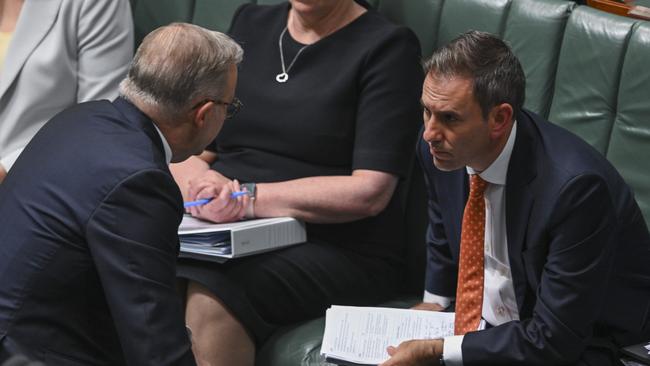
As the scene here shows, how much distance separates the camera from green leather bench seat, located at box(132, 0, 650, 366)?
7.73 ft

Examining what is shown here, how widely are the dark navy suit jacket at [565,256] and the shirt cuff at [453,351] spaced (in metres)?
0.02

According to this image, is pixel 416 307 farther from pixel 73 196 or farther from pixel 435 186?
pixel 73 196

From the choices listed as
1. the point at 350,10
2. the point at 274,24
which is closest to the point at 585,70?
the point at 350,10

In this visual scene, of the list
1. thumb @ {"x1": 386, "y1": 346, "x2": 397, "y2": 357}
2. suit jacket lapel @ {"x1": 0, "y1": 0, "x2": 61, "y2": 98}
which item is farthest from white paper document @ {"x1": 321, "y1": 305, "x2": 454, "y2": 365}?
suit jacket lapel @ {"x1": 0, "y1": 0, "x2": 61, "y2": 98}

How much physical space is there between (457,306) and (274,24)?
971mm

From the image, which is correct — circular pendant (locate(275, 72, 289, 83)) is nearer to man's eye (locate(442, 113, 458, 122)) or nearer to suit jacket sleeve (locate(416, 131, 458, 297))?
suit jacket sleeve (locate(416, 131, 458, 297))

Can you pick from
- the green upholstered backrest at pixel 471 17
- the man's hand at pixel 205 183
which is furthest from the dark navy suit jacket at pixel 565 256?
the man's hand at pixel 205 183

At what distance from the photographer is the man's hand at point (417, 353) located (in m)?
2.05

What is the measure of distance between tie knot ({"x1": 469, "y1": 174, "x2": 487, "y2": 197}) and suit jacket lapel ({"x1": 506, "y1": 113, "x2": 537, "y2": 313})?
8cm

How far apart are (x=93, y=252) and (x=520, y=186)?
32.2 inches

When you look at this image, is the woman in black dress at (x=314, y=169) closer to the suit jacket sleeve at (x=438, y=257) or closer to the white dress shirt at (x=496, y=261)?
the suit jacket sleeve at (x=438, y=257)

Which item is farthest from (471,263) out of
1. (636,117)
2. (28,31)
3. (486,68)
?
(28,31)

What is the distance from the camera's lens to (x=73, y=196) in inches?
68.1

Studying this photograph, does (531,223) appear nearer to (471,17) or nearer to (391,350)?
(391,350)
